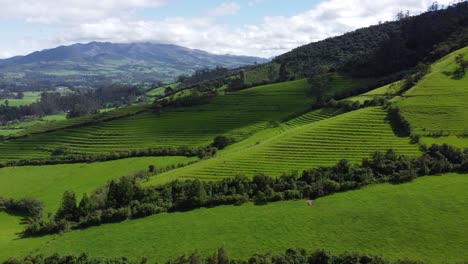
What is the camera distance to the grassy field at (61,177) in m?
81.0

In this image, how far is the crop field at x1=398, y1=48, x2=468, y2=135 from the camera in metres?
78.8

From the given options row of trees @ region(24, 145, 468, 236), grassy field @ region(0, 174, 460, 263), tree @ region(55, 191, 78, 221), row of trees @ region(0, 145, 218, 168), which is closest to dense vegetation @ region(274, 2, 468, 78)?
row of trees @ region(0, 145, 218, 168)

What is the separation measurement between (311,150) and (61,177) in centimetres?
5498

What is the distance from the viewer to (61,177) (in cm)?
8938

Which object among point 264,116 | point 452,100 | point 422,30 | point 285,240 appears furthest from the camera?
point 422,30

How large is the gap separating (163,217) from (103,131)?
223ft

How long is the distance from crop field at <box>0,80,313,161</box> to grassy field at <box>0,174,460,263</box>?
4805 cm

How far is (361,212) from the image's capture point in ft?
174

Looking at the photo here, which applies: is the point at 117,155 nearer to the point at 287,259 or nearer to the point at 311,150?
the point at 311,150

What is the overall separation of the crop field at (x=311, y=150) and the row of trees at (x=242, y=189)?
17.6 feet

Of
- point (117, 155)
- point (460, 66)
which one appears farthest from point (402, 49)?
point (117, 155)

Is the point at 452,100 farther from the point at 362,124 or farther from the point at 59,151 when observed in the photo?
the point at 59,151

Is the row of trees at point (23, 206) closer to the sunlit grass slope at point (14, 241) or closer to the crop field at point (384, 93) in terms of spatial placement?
the sunlit grass slope at point (14, 241)

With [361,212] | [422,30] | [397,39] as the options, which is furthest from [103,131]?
[422,30]
